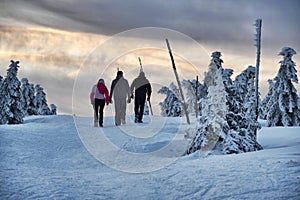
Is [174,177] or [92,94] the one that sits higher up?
[92,94]

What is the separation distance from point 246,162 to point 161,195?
265 centimetres

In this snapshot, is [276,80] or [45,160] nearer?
[45,160]

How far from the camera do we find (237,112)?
13.2 meters

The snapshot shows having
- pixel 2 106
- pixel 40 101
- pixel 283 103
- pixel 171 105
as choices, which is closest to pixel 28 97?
pixel 40 101

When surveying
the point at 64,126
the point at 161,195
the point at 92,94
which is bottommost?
the point at 161,195

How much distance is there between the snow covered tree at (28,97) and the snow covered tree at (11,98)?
1393 centimetres

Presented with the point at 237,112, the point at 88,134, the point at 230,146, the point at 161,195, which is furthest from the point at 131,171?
the point at 88,134

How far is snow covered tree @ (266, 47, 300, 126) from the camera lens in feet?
103

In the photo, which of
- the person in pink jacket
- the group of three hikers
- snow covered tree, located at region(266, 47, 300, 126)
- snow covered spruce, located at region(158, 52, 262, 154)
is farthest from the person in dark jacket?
snow covered tree, located at region(266, 47, 300, 126)

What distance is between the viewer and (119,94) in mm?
18547

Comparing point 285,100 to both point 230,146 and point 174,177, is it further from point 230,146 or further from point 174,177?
point 174,177

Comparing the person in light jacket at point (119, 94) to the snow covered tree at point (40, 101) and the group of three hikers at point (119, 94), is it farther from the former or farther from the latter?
the snow covered tree at point (40, 101)

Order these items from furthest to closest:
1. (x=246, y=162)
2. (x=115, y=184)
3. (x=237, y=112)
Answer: (x=237, y=112), (x=246, y=162), (x=115, y=184)

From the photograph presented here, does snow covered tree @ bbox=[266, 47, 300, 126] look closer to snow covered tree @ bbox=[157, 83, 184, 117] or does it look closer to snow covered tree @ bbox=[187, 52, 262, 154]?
snow covered tree @ bbox=[157, 83, 184, 117]
